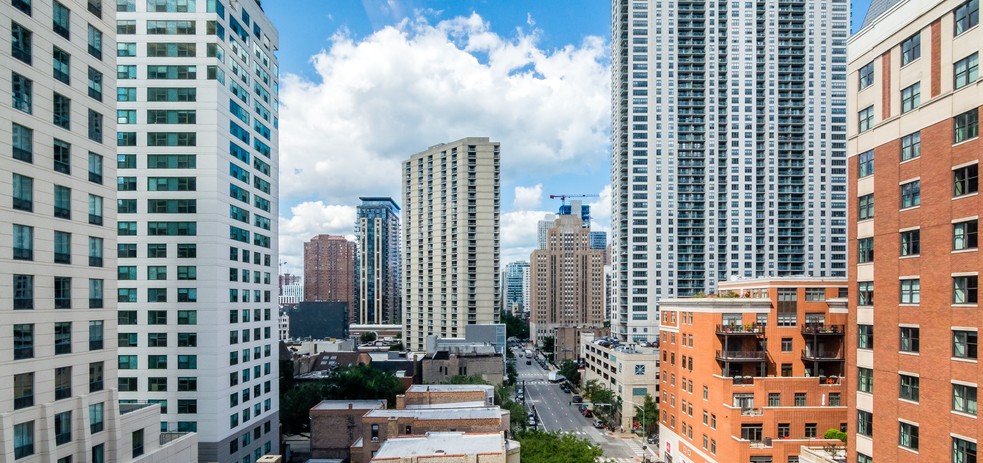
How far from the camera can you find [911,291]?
2664cm

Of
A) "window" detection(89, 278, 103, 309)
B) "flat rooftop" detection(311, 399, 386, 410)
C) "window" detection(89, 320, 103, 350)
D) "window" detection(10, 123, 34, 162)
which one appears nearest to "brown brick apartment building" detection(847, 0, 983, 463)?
"flat rooftop" detection(311, 399, 386, 410)

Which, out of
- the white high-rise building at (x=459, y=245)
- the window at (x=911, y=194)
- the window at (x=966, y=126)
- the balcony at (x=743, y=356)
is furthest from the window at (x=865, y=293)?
the white high-rise building at (x=459, y=245)

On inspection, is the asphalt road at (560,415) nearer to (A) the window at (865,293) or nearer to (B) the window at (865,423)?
(B) the window at (865,423)

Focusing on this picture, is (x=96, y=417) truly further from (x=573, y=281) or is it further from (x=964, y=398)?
(x=573, y=281)

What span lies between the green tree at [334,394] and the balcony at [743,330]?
42.4m

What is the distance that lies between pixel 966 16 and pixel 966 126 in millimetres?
5045

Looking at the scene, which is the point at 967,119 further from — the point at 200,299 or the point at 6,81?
the point at 200,299

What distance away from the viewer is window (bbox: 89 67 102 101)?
3072cm

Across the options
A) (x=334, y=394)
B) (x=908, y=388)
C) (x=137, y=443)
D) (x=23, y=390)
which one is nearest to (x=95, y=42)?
(x=23, y=390)

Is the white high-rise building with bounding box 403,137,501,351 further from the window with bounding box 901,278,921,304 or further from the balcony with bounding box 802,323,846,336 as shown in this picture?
the window with bounding box 901,278,921,304

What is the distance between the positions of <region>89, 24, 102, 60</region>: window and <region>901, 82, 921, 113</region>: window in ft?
149

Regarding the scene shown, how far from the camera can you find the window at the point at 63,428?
89.7ft

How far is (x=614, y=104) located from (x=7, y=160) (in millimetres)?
119420

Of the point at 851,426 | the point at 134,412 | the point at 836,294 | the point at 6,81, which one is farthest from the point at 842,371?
the point at 6,81
